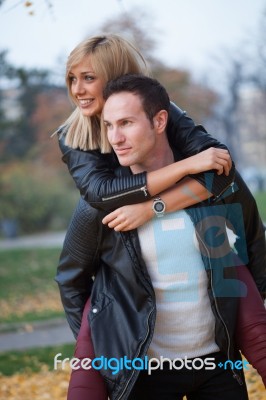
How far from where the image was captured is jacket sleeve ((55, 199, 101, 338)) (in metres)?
2.94

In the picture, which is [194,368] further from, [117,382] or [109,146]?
[109,146]

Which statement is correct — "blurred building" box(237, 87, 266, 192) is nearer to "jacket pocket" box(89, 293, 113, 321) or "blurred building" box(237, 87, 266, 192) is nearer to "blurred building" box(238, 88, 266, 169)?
"blurred building" box(238, 88, 266, 169)

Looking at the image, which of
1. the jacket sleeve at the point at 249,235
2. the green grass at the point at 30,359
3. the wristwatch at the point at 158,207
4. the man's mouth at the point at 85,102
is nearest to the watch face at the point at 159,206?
the wristwatch at the point at 158,207

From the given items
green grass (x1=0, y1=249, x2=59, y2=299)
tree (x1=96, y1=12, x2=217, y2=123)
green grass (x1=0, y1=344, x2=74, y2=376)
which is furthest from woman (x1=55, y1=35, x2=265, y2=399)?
tree (x1=96, y1=12, x2=217, y2=123)

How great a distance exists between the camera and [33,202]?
26547 millimetres

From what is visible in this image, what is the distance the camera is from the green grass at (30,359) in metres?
7.30

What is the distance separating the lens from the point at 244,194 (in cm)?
310

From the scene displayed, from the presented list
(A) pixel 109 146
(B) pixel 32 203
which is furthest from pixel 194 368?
(B) pixel 32 203

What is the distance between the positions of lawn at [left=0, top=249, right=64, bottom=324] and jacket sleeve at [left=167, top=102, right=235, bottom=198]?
776 centimetres

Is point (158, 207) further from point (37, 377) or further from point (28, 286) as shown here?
point (28, 286)

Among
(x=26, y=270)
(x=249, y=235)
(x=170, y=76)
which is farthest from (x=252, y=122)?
(x=249, y=235)

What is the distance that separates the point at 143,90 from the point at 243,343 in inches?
47.4

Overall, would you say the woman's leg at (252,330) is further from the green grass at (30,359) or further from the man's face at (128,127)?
the green grass at (30,359)

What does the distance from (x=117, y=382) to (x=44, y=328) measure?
7.38 m
